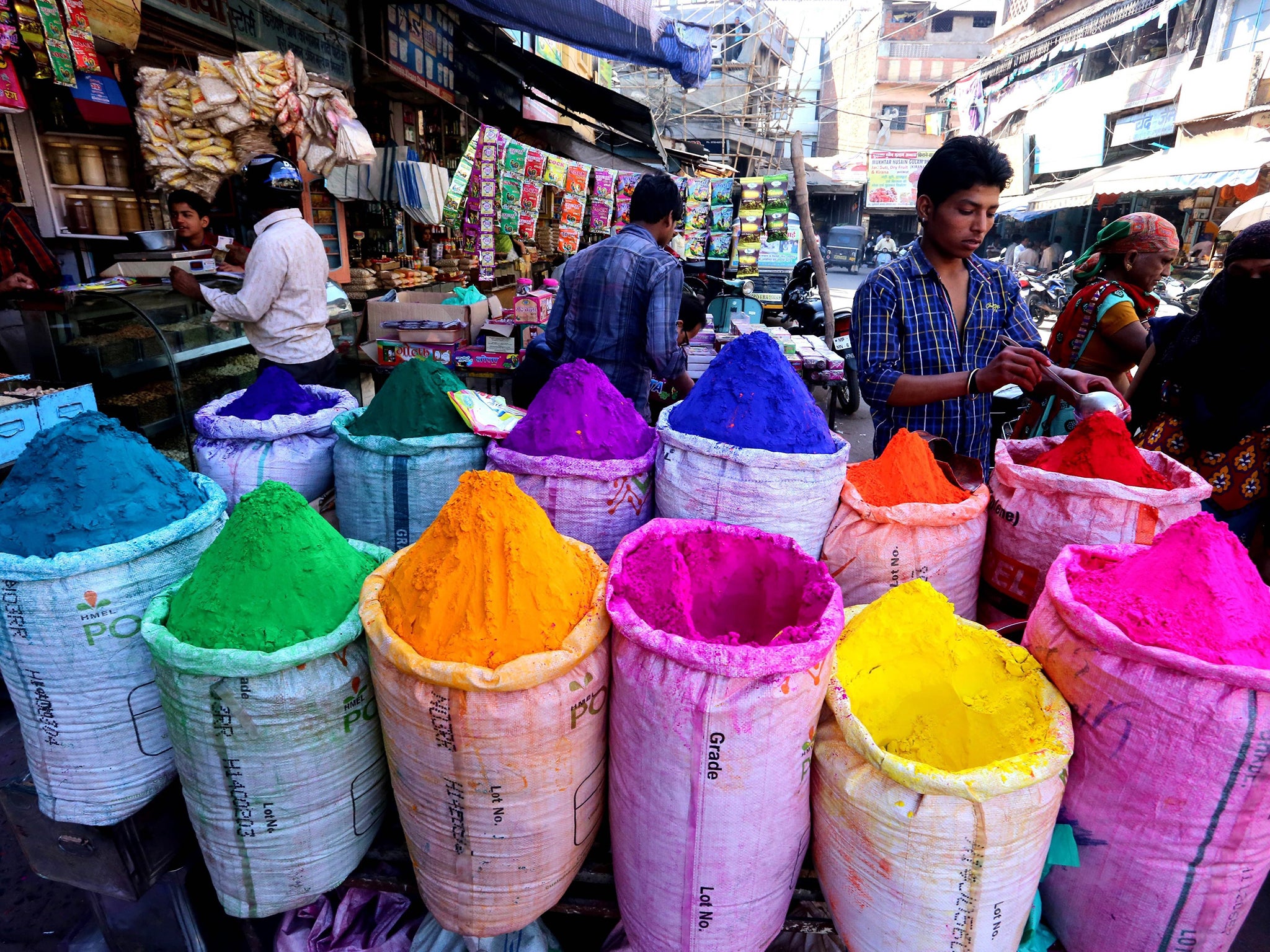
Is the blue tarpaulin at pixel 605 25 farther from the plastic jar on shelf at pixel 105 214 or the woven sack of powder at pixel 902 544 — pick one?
the woven sack of powder at pixel 902 544

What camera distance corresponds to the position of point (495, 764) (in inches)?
38.1

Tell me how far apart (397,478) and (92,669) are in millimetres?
621

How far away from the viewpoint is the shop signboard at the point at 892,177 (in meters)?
26.5

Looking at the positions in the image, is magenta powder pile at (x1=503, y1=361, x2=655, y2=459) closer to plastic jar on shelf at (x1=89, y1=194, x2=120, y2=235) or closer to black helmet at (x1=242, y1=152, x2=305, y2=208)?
black helmet at (x1=242, y1=152, x2=305, y2=208)

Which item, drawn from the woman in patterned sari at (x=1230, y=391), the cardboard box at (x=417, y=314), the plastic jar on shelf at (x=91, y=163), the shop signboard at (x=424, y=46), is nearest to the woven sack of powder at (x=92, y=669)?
the woman in patterned sari at (x=1230, y=391)

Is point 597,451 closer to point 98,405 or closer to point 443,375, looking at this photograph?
point 443,375

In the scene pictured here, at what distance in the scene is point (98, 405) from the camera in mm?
2699

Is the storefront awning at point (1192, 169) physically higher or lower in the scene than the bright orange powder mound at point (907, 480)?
higher

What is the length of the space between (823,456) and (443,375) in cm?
96

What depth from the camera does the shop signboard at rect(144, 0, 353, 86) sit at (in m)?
3.52

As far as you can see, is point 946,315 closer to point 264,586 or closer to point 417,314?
point 264,586

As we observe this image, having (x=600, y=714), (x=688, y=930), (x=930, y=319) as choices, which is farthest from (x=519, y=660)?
(x=930, y=319)

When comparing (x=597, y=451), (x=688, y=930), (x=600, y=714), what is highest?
(x=597, y=451)

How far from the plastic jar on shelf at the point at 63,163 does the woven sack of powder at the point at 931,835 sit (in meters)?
5.19
